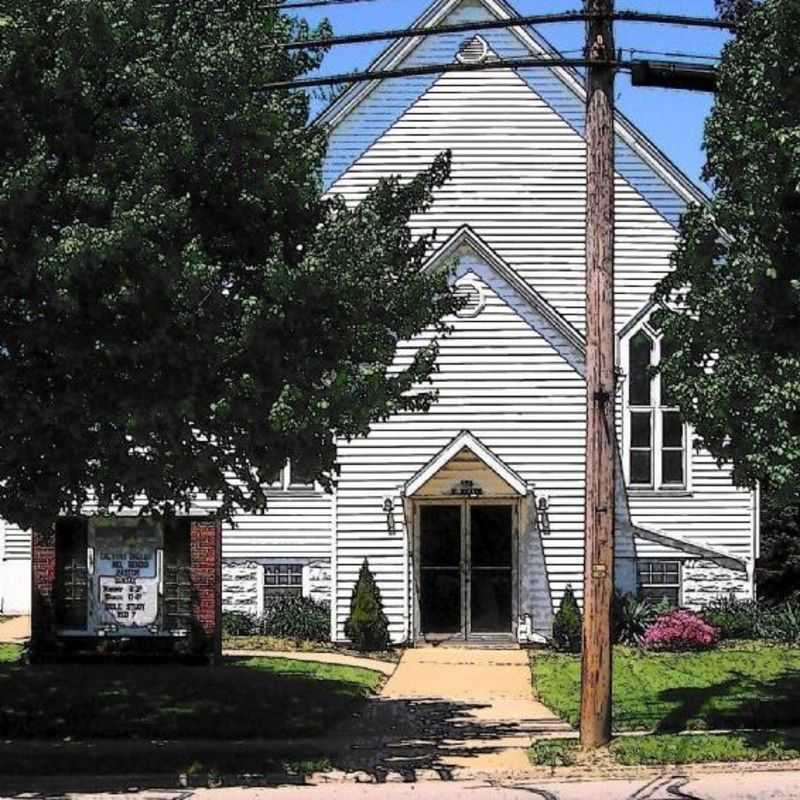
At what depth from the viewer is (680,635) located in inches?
807

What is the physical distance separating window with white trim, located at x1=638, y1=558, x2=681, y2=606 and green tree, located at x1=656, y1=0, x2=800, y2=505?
9.97 metres

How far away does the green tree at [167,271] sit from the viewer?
10.9m

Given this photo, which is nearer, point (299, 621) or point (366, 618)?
point (366, 618)

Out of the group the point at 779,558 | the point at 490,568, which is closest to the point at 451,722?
the point at 490,568

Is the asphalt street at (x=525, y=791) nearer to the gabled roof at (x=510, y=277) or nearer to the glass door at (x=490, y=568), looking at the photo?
the glass door at (x=490, y=568)

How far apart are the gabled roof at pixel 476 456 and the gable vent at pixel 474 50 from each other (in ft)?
22.4

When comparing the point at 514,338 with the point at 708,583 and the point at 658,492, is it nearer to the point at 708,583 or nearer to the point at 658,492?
the point at 658,492

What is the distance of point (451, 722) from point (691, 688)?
336 cm

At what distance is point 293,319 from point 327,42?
Result: 2859 mm

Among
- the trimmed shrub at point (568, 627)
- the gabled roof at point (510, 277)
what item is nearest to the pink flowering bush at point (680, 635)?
the trimmed shrub at point (568, 627)

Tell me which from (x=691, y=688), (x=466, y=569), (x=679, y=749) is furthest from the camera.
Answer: (x=466, y=569)

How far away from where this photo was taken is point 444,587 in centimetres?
2184

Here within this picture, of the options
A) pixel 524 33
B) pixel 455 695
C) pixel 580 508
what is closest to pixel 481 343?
pixel 580 508

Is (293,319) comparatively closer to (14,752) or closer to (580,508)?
(14,752)
